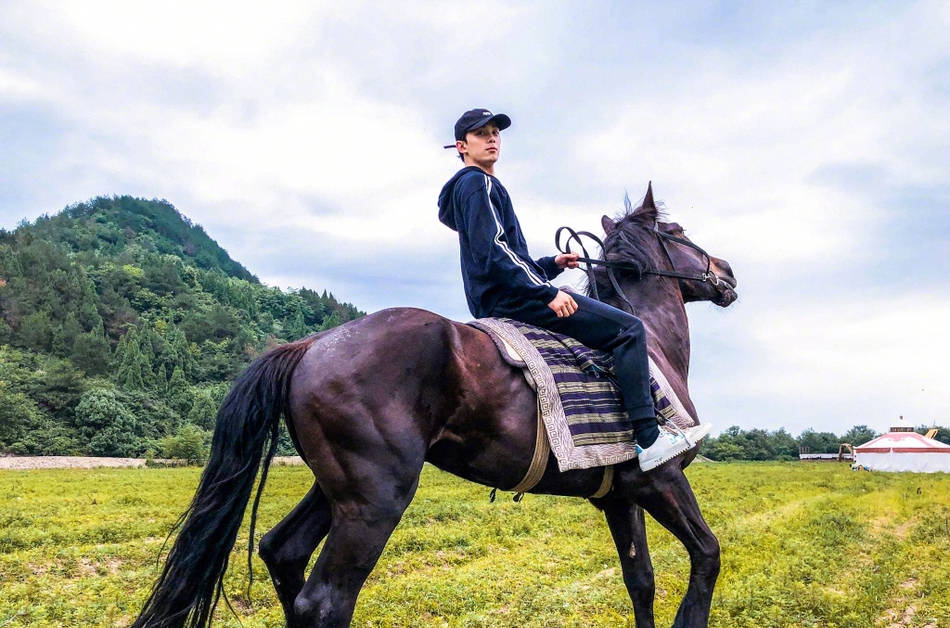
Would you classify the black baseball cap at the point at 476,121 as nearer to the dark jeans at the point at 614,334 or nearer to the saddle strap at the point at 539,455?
the dark jeans at the point at 614,334

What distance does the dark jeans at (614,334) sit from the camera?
4156 millimetres

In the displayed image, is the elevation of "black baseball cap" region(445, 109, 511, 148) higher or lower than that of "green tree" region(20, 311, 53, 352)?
lower

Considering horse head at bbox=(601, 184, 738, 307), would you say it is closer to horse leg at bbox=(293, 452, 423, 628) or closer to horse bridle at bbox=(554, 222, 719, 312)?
horse bridle at bbox=(554, 222, 719, 312)

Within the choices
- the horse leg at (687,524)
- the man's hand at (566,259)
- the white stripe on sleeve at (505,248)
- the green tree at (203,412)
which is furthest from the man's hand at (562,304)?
the green tree at (203,412)

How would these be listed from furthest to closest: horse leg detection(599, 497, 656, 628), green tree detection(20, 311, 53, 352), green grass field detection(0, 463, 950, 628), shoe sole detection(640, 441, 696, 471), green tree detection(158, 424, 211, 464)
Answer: green tree detection(20, 311, 53, 352), green tree detection(158, 424, 211, 464), green grass field detection(0, 463, 950, 628), horse leg detection(599, 497, 656, 628), shoe sole detection(640, 441, 696, 471)

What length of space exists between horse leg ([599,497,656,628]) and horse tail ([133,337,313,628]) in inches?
90.2

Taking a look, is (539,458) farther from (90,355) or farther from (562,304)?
(90,355)

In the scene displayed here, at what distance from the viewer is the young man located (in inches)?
162

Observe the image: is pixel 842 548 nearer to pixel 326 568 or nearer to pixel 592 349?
pixel 592 349

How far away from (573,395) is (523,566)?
19.2ft

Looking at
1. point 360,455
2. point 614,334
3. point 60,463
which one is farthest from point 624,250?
point 60,463

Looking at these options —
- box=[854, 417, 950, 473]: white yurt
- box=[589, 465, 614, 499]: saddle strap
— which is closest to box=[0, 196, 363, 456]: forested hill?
box=[589, 465, 614, 499]: saddle strap

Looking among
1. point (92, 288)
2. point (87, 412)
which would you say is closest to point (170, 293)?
point (92, 288)

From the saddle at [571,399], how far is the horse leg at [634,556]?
1.72 feet
